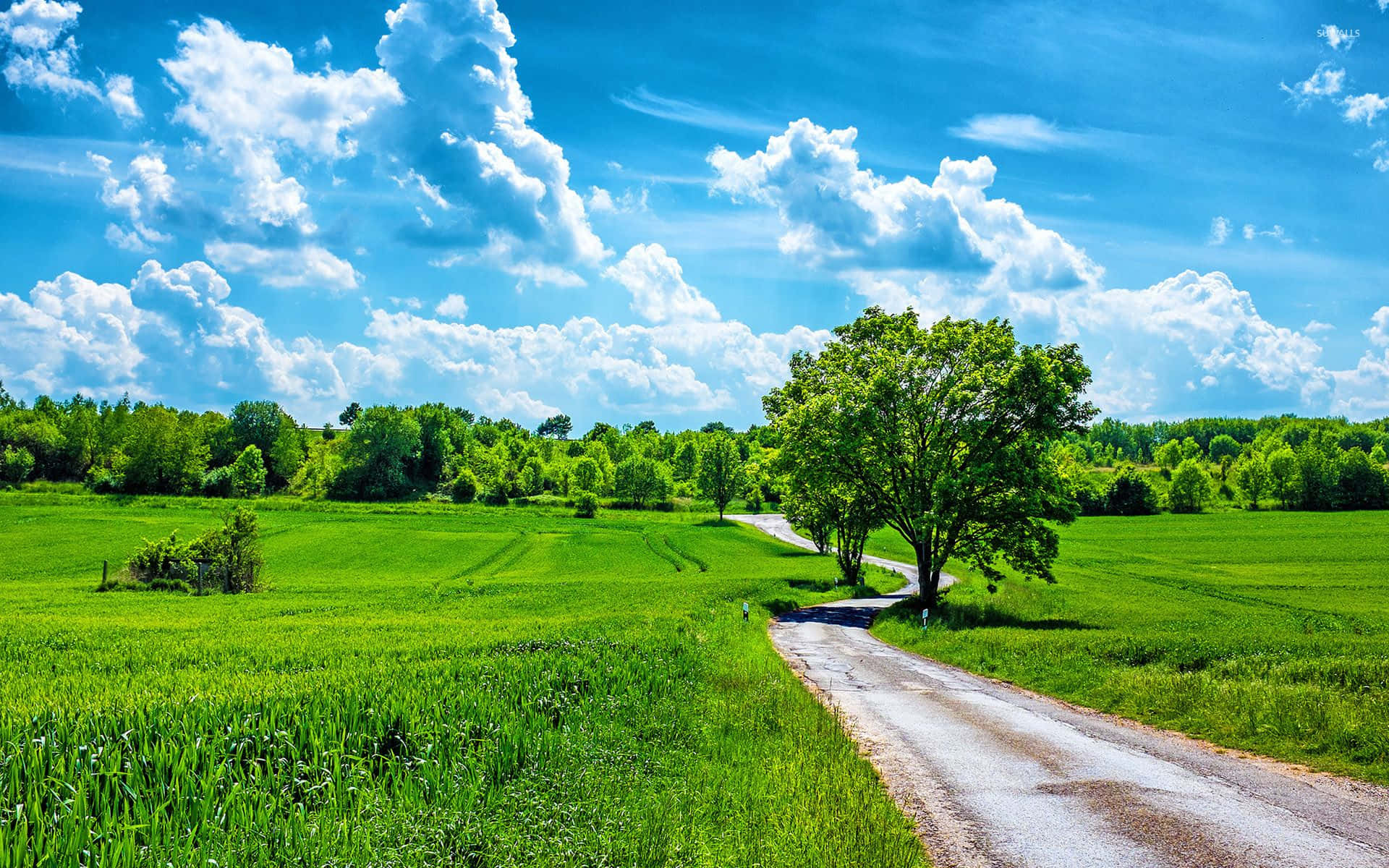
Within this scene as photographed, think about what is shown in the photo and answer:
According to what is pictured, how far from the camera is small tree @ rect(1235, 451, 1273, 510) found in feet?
413

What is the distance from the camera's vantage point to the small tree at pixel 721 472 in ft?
401

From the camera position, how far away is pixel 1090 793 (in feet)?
28.7

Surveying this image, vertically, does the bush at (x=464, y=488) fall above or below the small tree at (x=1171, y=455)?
below

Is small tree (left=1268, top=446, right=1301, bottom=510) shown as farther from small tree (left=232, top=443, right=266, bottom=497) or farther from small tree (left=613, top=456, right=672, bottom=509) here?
small tree (left=232, top=443, right=266, bottom=497)

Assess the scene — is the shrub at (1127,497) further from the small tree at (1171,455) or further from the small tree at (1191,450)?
the small tree at (1191,450)

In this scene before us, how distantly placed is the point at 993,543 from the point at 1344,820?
2635 centimetres

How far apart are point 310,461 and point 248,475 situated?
2856 cm

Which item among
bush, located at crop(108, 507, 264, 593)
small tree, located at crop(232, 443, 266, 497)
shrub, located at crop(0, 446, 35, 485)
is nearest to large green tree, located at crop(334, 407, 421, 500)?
small tree, located at crop(232, 443, 266, 497)

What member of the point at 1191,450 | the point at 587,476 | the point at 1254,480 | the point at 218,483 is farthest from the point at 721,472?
the point at 1191,450

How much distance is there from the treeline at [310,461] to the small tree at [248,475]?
19cm

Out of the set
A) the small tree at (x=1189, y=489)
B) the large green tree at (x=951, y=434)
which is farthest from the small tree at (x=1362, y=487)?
the large green tree at (x=951, y=434)

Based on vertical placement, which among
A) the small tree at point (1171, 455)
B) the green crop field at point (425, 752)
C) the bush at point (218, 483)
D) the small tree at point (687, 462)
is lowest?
the bush at point (218, 483)

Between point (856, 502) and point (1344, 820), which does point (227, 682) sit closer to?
point (1344, 820)

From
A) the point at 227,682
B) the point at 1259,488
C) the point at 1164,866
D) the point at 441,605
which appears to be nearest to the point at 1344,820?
the point at 1164,866
